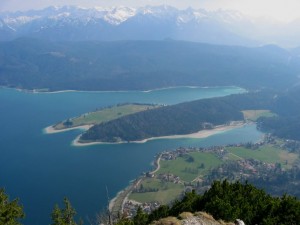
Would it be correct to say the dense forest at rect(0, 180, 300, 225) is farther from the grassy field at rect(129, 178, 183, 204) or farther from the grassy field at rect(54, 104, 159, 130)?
the grassy field at rect(54, 104, 159, 130)

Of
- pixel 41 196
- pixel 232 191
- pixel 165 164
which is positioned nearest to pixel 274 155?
pixel 165 164

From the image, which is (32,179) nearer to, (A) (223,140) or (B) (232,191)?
(A) (223,140)

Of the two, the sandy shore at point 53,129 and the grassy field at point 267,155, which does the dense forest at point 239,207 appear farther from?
the sandy shore at point 53,129

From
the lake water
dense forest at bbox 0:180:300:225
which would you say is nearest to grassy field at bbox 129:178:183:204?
the lake water

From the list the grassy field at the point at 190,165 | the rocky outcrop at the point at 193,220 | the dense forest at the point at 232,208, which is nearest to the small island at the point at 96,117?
the grassy field at the point at 190,165

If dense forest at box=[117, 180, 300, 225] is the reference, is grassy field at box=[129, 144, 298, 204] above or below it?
below

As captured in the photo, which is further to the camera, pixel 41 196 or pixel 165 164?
pixel 165 164
